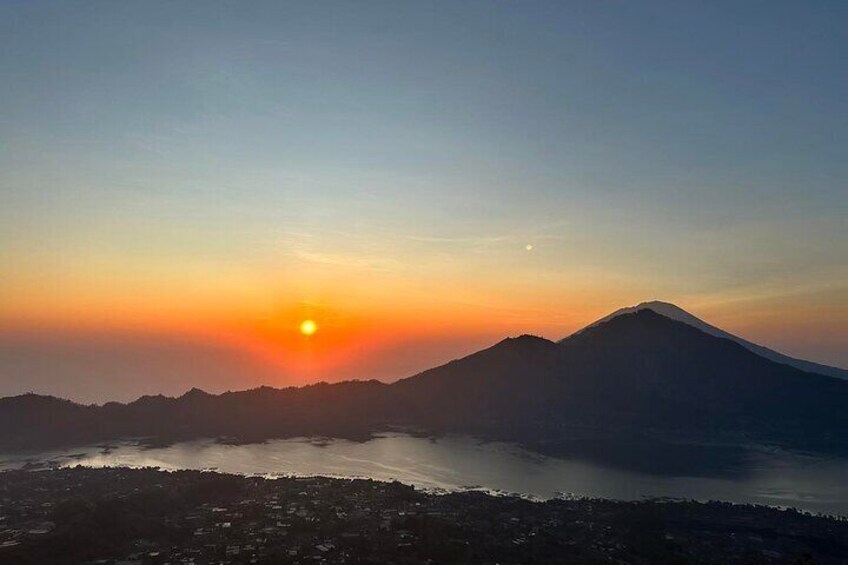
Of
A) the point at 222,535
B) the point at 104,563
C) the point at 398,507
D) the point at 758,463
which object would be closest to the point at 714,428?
the point at 758,463

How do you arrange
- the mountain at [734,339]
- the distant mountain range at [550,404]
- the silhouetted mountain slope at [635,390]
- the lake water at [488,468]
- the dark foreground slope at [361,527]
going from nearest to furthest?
1. the dark foreground slope at [361,527]
2. the lake water at [488,468]
3. the distant mountain range at [550,404]
4. the silhouetted mountain slope at [635,390]
5. the mountain at [734,339]

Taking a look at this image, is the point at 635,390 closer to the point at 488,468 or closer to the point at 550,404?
the point at 550,404

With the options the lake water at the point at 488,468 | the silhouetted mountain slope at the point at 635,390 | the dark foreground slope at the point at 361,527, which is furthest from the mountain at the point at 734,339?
the dark foreground slope at the point at 361,527

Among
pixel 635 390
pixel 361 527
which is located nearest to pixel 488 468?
pixel 361 527

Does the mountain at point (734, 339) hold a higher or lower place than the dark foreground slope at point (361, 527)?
A: higher

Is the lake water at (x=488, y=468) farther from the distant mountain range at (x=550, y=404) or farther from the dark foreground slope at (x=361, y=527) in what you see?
the dark foreground slope at (x=361, y=527)

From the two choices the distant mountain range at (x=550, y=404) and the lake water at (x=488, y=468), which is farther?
the distant mountain range at (x=550, y=404)
